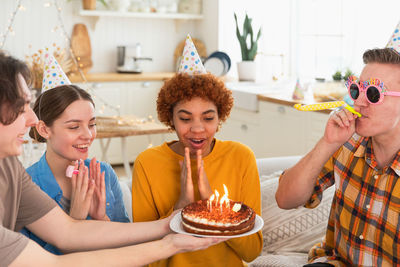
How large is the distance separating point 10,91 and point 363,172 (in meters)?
1.10

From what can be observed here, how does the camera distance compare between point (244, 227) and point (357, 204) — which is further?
point (357, 204)

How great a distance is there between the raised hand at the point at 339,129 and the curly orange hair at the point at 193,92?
1.46ft

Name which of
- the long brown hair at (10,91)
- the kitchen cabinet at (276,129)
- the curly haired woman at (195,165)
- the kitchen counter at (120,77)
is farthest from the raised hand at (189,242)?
the kitchen counter at (120,77)

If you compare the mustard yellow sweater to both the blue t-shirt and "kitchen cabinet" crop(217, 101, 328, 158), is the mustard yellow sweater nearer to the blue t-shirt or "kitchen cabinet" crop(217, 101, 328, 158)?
the blue t-shirt

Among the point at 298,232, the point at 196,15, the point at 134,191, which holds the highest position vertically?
the point at 196,15

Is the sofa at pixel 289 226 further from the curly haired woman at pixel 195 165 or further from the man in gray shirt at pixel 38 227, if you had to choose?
the man in gray shirt at pixel 38 227

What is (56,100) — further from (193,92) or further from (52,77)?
(193,92)

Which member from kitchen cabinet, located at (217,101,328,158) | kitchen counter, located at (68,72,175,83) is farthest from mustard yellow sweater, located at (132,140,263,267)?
kitchen counter, located at (68,72,175,83)

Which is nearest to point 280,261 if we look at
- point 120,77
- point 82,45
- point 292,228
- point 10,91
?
point 292,228

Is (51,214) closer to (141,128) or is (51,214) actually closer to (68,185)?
(68,185)

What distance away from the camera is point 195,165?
2.04 meters

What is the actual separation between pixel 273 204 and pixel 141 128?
2.19 m

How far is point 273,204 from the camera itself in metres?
2.49

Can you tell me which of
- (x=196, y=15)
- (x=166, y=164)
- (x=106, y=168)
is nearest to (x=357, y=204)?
(x=166, y=164)
